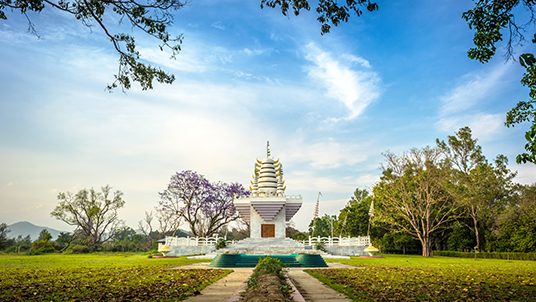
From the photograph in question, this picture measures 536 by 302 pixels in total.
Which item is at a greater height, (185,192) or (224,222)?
(185,192)

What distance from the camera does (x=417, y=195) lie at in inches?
1526

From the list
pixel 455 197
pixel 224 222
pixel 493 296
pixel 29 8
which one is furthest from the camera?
pixel 224 222

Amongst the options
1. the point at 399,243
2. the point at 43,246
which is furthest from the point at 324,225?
the point at 43,246

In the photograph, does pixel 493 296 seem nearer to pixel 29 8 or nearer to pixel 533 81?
pixel 533 81

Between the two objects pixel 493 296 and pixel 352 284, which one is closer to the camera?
pixel 493 296

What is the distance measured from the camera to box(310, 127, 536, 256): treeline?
33625 mm

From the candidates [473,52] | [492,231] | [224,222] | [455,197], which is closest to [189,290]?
[473,52]

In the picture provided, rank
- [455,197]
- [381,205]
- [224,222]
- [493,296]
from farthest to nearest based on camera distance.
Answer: [224,222] → [381,205] → [455,197] → [493,296]

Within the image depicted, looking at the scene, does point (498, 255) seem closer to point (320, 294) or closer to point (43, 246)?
point (320, 294)

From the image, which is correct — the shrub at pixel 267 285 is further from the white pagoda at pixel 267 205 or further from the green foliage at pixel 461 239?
the green foliage at pixel 461 239

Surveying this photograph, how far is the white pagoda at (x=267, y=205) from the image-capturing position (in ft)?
130

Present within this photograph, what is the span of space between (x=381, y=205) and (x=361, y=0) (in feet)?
126

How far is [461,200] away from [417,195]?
4636mm

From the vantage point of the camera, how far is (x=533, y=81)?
24.0 ft
